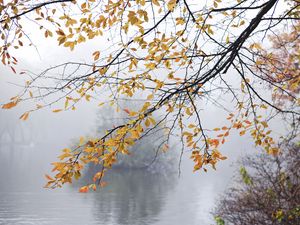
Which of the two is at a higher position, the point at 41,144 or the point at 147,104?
the point at 41,144

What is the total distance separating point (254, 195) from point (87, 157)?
27.2 feet

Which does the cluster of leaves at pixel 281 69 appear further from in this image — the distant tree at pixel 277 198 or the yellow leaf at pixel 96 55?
the distant tree at pixel 277 198

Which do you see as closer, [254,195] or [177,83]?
[177,83]

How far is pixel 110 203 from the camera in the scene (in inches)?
1228

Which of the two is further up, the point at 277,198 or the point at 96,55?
the point at 96,55

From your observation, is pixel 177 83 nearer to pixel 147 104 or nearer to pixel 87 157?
pixel 147 104

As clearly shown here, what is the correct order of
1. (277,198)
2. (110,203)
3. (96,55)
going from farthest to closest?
(110,203) < (277,198) < (96,55)

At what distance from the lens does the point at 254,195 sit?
1281 cm

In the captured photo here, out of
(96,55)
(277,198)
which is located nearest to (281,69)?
(96,55)

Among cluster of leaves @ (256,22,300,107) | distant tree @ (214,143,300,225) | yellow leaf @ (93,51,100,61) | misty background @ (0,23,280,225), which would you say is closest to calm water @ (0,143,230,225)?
misty background @ (0,23,280,225)

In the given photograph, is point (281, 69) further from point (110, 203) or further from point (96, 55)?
point (110, 203)

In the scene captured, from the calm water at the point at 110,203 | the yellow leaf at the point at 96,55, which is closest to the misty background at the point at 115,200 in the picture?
the calm water at the point at 110,203

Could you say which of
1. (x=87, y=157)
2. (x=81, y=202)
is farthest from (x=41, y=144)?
(x=87, y=157)

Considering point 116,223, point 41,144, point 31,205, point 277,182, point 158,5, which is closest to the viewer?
point 158,5
